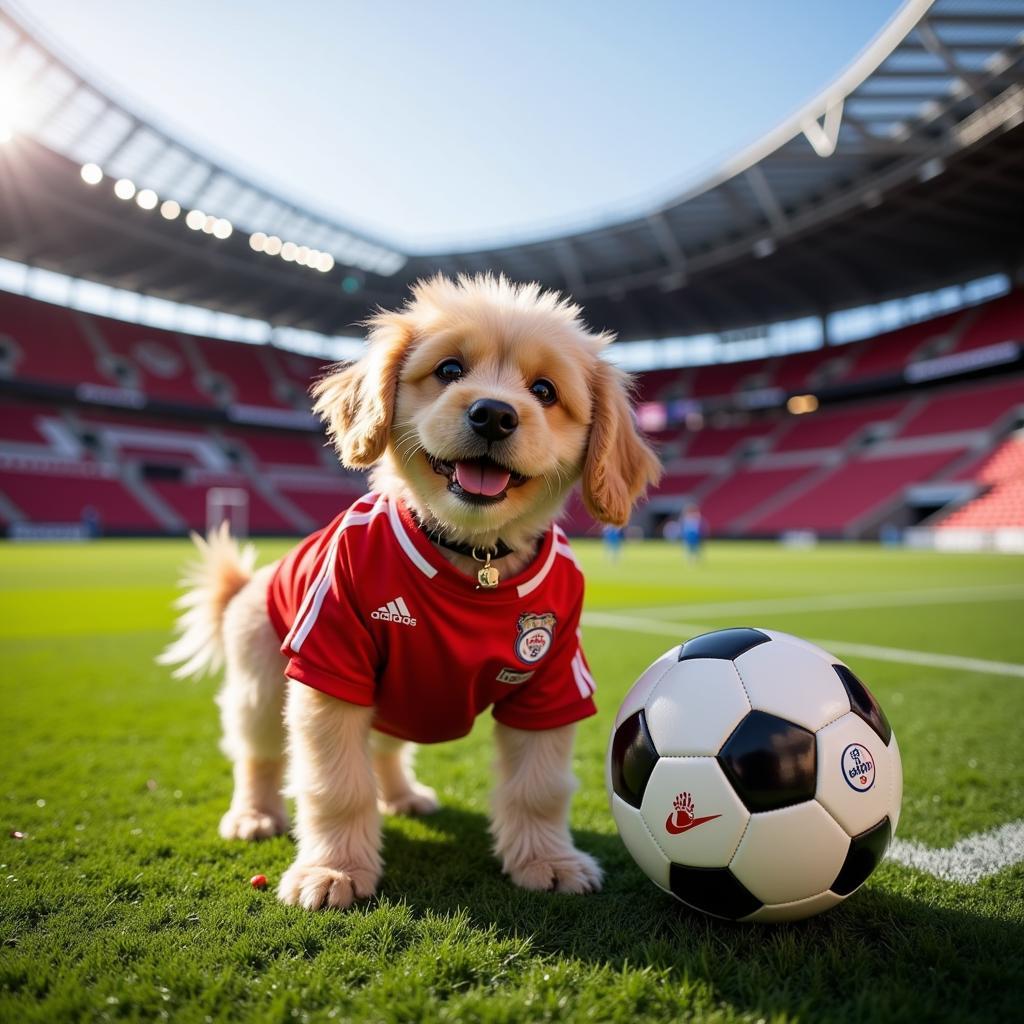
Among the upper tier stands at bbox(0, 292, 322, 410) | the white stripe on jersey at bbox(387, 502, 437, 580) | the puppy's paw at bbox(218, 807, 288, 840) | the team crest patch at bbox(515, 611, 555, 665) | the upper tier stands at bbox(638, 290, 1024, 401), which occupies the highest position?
the upper tier stands at bbox(638, 290, 1024, 401)

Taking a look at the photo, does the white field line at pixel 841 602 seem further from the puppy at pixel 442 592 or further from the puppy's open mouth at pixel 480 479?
the puppy's open mouth at pixel 480 479

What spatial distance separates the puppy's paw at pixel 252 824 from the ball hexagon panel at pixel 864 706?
6.34ft

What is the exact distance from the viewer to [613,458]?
2.46m

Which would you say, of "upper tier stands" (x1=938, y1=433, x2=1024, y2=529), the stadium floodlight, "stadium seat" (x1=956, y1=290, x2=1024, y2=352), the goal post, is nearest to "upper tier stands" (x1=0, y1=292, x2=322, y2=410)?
the goal post

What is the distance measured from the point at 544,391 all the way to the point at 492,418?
0.37 m

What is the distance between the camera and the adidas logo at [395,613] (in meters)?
2.06

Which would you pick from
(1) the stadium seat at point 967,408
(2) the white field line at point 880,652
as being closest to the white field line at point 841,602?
(2) the white field line at point 880,652

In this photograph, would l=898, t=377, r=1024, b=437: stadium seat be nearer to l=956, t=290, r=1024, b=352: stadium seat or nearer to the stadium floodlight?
l=956, t=290, r=1024, b=352: stadium seat

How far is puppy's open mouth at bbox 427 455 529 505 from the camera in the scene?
2.11m

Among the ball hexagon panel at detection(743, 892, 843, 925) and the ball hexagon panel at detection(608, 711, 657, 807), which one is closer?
the ball hexagon panel at detection(743, 892, 843, 925)

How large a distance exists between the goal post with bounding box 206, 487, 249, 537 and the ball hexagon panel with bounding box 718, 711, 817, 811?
1325 inches

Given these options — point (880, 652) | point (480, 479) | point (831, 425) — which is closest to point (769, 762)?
point (480, 479)

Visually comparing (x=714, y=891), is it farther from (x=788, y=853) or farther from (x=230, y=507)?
(x=230, y=507)

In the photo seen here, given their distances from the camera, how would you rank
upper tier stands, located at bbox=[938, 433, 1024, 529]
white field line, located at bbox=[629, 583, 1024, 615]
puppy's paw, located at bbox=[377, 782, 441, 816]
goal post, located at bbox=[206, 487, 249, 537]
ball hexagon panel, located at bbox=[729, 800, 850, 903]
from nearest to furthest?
ball hexagon panel, located at bbox=[729, 800, 850, 903], puppy's paw, located at bbox=[377, 782, 441, 816], white field line, located at bbox=[629, 583, 1024, 615], upper tier stands, located at bbox=[938, 433, 1024, 529], goal post, located at bbox=[206, 487, 249, 537]
